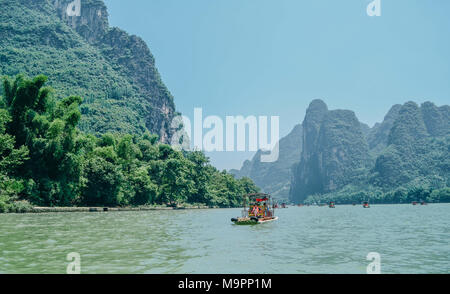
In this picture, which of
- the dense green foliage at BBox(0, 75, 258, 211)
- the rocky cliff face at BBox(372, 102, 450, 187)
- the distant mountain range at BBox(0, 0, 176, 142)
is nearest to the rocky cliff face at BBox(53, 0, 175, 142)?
the distant mountain range at BBox(0, 0, 176, 142)

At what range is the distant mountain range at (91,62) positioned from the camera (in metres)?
116

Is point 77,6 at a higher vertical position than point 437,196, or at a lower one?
higher

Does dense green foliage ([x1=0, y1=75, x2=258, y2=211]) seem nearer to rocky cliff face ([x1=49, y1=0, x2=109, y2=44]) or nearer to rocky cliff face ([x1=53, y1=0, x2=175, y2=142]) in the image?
rocky cliff face ([x1=53, y1=0, x2=175, y2=142])

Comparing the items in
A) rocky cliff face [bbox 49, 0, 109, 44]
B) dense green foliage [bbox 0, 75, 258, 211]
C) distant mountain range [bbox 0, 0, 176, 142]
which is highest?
rocky cliff face [bbox 49, 0, 109, 44]

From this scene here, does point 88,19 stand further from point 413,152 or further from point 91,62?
point 413,152

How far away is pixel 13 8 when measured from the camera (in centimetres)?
14750

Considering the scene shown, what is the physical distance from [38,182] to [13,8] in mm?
142156

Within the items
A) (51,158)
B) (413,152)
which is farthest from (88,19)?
(413,152)

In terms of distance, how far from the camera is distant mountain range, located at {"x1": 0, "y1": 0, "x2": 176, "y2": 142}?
382 ft

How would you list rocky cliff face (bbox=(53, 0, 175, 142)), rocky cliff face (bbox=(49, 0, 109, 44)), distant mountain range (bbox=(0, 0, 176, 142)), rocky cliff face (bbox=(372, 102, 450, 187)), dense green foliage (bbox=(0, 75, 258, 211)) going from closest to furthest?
dense green foliage (bbox=(0, 75, 258, 211)) → distant mountain range (bbox=(0, 0, 176, 142)) → rocky cliff face (bbox=(372, 102, 450, 187)) → rocky cliff face (bbox=(53, 0, 175, 142)) → rocky cliff face (bbox=(49, 0, 109, 44))

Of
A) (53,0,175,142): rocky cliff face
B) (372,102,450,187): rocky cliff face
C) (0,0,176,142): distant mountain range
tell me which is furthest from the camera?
(53,0,175,142): rocky cliff face
